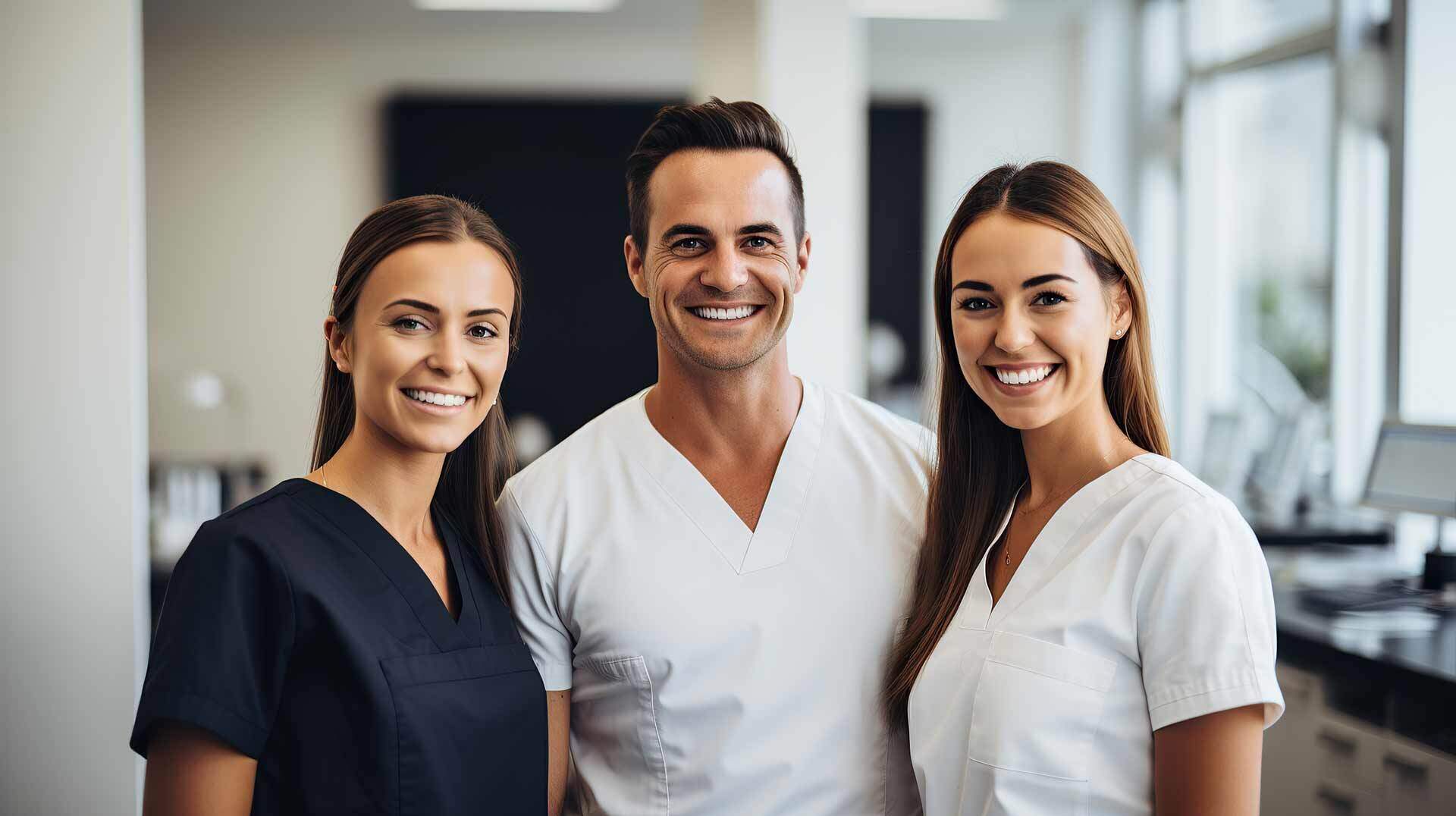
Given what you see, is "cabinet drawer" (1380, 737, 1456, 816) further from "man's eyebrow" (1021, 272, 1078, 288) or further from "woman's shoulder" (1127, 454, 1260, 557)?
"man's eyebrow" (1021, 272, 1078, 288)

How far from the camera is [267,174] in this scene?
5789 mm

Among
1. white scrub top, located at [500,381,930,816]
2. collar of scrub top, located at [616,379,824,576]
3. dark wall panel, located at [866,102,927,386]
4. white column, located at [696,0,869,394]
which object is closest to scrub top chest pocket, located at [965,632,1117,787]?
white scrub top, located at [500,381,930,816]

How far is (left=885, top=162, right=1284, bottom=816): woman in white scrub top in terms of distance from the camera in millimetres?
1229

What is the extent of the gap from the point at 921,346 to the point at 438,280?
4.94 meters

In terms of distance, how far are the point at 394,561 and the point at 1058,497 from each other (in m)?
0.80

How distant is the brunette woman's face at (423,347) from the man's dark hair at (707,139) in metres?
0.35

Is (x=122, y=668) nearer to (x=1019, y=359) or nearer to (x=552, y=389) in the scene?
(x=1019, y=359)

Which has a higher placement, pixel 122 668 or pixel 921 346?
pixel 921 346

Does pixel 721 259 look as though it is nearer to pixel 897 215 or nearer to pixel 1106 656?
pixel 1106 656

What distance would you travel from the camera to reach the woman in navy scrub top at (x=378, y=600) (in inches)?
48.2

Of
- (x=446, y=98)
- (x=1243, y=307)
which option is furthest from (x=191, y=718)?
(x=446, y=98)

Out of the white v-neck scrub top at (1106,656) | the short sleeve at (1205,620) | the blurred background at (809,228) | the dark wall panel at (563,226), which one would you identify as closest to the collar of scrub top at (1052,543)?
the white v-neck scrub top at (1106,656)

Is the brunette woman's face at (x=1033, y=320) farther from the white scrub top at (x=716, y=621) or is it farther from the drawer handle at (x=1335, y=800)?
the drawer handle at (x=1335, y=800)

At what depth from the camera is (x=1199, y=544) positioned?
1.25 metres
